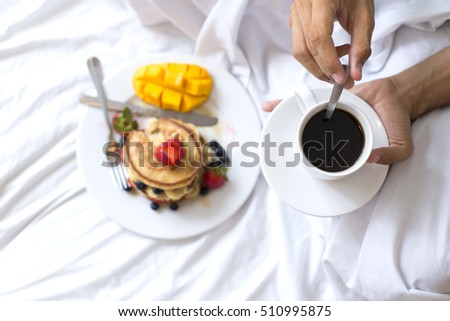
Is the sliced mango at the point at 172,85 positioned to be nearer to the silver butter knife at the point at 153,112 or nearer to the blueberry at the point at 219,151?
the silver butter knife at the point at 153,112

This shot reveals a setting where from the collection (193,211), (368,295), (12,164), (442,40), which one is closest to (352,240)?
(368,295)

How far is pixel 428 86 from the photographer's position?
3.00 ft

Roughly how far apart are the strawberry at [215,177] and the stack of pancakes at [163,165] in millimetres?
23

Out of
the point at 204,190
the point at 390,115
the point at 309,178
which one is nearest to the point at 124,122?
the point at 204,190

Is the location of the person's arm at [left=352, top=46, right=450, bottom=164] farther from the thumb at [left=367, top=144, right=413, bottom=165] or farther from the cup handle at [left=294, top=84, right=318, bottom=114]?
the cup handle at [left=294, top=84, right=318, bottom=114]

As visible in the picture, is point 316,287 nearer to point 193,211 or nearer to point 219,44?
point 193,211

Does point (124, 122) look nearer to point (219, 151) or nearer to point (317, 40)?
point (219, 151)

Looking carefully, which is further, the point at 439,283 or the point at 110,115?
the point at 110,115

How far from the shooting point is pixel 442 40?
97 centimetres

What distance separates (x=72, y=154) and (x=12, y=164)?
0.49ft

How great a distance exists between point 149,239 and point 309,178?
45 centimetres

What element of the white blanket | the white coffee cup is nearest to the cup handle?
the white coffee cup

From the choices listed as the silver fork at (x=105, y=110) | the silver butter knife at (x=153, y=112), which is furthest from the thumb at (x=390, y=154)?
the silver fork at (x=105, y=110)

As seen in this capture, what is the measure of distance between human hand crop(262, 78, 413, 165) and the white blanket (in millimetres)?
57
